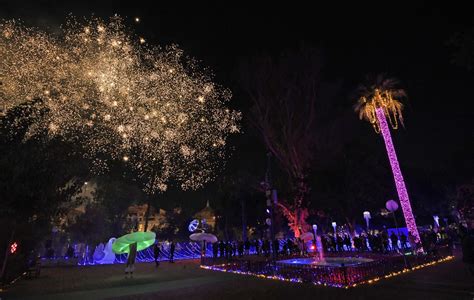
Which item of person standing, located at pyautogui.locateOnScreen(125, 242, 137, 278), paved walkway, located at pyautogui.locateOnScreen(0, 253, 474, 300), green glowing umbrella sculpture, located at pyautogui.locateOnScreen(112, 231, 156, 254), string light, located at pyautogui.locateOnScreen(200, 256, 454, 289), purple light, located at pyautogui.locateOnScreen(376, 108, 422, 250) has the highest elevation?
purple light, located at pyautogui.locateOnScreen(376, 108, 422, 250)

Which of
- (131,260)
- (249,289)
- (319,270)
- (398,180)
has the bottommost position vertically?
(249,289)

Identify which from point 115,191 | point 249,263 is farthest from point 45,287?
point 115,191

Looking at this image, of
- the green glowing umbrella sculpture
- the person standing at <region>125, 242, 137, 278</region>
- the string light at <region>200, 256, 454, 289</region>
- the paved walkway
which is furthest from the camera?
the green glowing umbrella sculpture

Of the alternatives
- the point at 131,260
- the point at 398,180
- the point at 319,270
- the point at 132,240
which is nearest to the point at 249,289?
the point at 319,270

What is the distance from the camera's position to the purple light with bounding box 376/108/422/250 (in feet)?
68.9

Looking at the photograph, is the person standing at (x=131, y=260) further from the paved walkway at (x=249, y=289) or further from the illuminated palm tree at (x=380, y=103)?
the illuminated palm tree at (x=380, y=103)

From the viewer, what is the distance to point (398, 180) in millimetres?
22547

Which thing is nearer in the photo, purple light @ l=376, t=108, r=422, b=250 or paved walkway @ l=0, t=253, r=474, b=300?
paved walkway @ l=0, t=253, r=474, b=300

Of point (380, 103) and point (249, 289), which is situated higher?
point (380, 103)

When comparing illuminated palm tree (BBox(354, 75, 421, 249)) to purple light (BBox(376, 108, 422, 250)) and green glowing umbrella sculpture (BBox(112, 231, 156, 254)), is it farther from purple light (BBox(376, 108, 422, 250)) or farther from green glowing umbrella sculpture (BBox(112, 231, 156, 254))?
green glowing umbrella sculpture (BBox(112, 231, 156, 254))

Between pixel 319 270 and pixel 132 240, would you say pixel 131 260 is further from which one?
pixel 319 270

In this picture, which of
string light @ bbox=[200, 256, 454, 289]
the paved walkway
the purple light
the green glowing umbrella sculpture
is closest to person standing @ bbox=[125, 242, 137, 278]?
the green glowing umbrella sculpture

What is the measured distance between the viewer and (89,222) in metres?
42.6

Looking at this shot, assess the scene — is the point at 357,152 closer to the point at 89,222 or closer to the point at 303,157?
the point at 303,157
